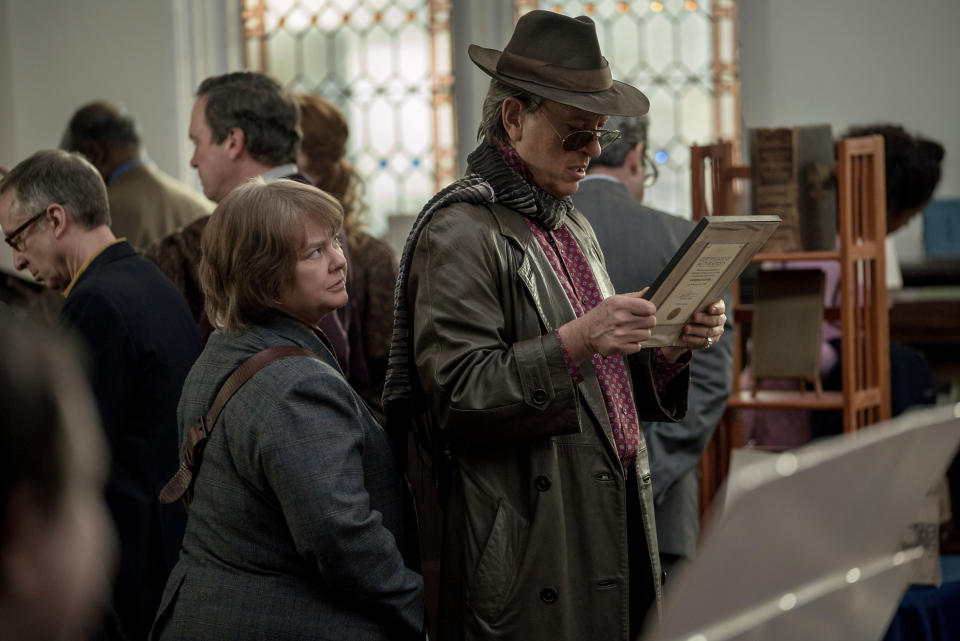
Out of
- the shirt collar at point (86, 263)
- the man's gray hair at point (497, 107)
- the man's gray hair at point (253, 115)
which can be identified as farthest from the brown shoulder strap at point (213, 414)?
the man's gray hair at point (253, 115)

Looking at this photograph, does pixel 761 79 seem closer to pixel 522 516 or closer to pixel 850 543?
pixel 522 516

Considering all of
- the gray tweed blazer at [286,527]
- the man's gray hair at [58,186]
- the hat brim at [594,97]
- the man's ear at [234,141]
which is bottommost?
the gray tweed blazer at [286,527]

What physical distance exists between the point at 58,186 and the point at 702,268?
1.53 metres

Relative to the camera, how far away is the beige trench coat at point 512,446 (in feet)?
6.16

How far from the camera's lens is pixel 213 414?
1.82 metres

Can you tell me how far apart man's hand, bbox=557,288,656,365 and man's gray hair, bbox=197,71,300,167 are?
4.24 ft

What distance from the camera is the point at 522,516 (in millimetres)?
1936

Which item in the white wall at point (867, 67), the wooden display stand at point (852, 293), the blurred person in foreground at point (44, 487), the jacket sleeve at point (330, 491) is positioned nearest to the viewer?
the blurred person in foreground at point (44, 487)

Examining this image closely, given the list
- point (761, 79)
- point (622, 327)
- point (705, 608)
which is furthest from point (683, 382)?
point (761, 79)

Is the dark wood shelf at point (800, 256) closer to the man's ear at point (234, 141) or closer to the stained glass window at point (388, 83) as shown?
the man's ear at point (234, 141)

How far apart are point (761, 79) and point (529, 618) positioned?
4213 millimetres

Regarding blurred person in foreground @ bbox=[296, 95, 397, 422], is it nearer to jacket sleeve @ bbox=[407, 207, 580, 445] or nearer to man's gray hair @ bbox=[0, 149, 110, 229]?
man's gray hair @ bbox=[0, 149, 110, 229]

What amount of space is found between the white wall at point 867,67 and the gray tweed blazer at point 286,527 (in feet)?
13.6

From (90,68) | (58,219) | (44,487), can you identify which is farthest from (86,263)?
(90,68)
